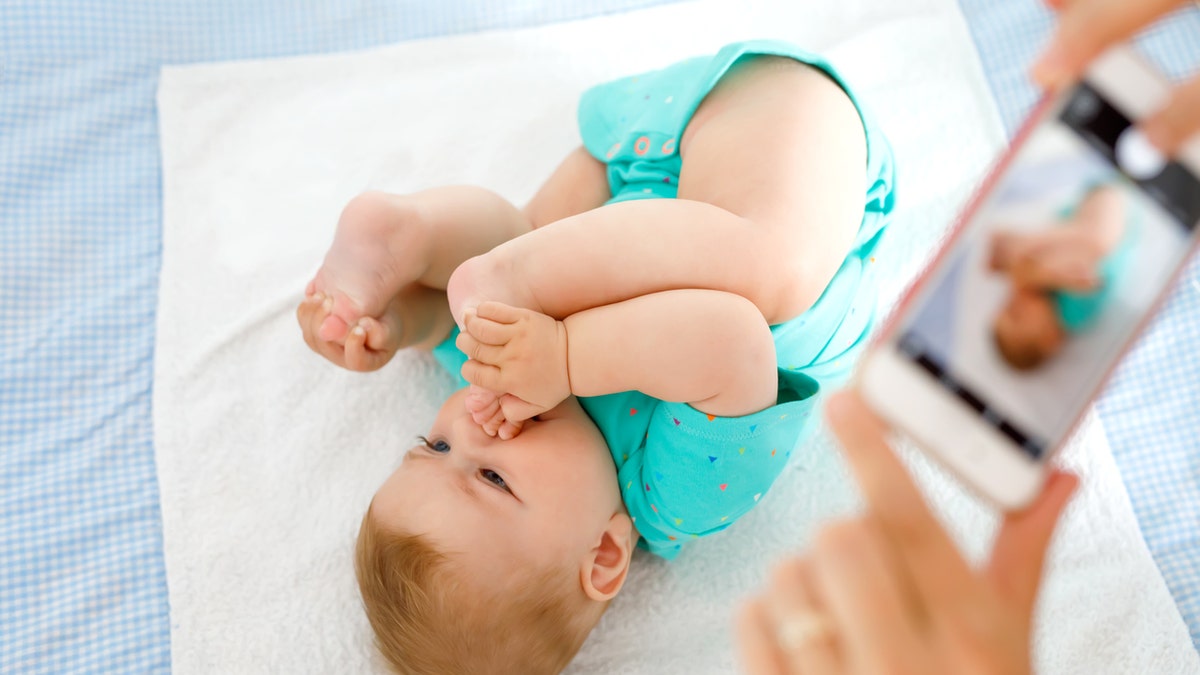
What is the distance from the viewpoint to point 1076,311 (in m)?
0.56

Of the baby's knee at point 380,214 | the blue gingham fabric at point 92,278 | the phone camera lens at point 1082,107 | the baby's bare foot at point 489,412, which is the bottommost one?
the blue gingham fabric at point 92,278

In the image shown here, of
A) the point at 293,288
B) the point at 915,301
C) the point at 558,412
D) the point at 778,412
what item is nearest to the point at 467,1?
the point at 293,288

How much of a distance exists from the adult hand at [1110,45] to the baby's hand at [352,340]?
30.0 inches

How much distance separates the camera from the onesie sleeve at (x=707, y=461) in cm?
96

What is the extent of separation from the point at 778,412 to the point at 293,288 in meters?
0.73

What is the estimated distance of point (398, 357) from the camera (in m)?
1.28

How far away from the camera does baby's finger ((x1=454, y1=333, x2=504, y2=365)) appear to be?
895mm

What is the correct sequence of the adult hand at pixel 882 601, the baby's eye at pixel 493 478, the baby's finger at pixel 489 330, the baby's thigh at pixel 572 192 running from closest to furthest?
the adult hand at pixel 882 601, the baby's finger at pixel 489 330, the baby's eye at pixel 493 478, the baby's thigh at pixel 572 192

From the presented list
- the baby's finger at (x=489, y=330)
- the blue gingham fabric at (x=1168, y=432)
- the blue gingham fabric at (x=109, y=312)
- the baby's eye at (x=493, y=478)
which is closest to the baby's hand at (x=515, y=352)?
the baby's finger at (x=489, y=330)

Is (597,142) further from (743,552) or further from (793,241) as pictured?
(743,552)

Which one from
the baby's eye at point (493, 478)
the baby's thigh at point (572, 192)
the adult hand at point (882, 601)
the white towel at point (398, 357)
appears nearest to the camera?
the adult hand at point (882, 601)

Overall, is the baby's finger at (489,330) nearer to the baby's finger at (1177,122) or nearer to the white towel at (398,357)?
the white towel at (398,357)

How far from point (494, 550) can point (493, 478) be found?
88 millimetres

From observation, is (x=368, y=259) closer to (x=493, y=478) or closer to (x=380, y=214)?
(x=380, y=214)
